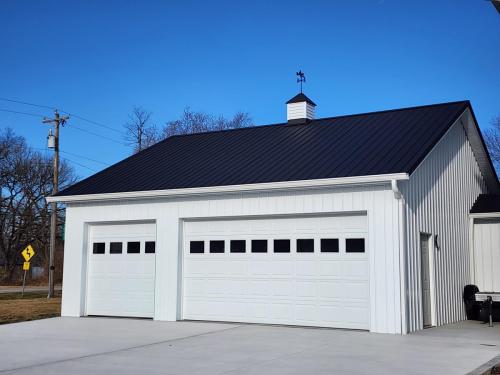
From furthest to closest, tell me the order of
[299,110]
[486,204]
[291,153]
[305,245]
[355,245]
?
1. [299,110]
2. [486,204]
3. [291,153]
4. [305,245]
5. [355,245]

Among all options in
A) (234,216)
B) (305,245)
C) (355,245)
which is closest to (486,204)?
(355,245)

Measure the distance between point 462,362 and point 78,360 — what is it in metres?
5.81

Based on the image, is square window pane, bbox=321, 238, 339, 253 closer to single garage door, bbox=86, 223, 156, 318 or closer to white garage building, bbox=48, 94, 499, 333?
white garage building, bbox=48, 94, 499, 333

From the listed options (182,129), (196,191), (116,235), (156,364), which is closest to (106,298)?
(116,235)

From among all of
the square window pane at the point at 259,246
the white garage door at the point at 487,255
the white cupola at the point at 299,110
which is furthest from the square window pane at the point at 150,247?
the white garage door at the point at 487,255

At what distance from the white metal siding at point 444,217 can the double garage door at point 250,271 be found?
3.57ft

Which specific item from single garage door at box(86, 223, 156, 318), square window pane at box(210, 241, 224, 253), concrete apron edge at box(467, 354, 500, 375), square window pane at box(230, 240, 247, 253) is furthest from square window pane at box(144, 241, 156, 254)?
concrete apron edge at box(467, 354, 500, 375)

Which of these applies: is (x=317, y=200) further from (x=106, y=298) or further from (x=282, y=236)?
(x=106, y=298)

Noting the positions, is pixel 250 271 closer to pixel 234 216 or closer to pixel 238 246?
pixel 238 246

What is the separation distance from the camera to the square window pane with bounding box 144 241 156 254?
15930mm

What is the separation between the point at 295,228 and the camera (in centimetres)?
1412

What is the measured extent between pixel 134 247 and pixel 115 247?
690 mm

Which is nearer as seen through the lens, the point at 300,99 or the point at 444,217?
the point at 444,217

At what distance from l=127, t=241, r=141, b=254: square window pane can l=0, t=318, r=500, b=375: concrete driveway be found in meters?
2.47
